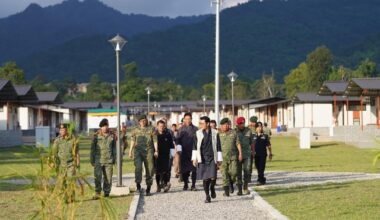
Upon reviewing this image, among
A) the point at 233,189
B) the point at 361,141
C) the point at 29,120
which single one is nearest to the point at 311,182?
the point at 233,189

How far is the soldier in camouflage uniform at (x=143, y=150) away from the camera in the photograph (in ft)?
49.2

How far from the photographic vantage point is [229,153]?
14.2 m

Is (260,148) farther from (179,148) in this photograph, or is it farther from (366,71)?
(366,71)

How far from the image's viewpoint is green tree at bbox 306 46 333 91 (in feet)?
279

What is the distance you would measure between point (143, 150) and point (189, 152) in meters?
1.41

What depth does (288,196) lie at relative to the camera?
551 inches

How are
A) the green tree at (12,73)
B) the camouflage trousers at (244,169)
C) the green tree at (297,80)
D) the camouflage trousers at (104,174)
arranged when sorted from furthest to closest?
the green tree at (297,80) → the green tree at (12,73) → the camouflage trousers at (244,169) → the camouflage trousers at (104,174)

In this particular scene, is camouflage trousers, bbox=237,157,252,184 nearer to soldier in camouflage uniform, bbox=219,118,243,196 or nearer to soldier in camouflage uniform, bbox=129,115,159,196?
soldier in camouflage uniform, bbox=219,118,243,196

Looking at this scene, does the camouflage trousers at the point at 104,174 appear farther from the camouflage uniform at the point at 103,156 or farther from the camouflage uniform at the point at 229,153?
the camouflage uniform at the point at 229,153

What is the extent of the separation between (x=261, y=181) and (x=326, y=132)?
108 feet

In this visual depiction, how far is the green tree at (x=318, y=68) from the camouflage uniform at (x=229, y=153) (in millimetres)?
71614

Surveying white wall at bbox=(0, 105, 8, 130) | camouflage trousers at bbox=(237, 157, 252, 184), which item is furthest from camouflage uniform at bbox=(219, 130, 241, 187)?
white wall at bbox=(0, 105, 8, 130)

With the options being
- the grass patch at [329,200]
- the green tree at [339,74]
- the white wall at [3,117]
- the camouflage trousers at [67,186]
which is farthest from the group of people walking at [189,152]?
the green tree at [339,74]

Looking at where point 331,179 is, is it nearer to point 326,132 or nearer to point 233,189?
point 233,189
